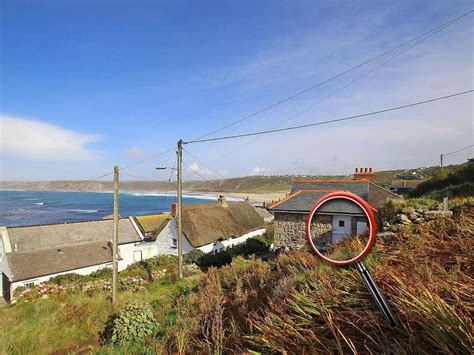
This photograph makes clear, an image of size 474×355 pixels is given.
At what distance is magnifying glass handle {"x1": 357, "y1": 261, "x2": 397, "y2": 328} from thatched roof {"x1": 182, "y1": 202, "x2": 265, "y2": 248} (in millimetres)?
25857

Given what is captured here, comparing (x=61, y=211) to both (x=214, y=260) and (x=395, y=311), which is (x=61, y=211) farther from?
(x=395, y=311)

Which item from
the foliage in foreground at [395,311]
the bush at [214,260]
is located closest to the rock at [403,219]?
the foliage in foreground at [395,311]

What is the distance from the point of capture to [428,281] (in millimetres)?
2945

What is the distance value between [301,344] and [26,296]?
69.4 feet

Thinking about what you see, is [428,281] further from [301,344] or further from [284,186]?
[284,186]

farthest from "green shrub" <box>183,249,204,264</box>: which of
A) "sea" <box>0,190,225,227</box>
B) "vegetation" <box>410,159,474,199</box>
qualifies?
"sea" <box>0,190,225,227</box>

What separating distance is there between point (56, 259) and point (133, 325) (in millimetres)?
19704

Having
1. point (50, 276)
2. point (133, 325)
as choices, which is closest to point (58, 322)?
point (133, 325)

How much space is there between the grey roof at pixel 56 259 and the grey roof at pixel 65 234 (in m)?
0.91

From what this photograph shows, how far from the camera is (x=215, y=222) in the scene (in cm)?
3259

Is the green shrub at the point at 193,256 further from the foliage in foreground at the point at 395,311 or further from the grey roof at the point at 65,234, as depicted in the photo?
the foliage in foreground at the point at 395,311

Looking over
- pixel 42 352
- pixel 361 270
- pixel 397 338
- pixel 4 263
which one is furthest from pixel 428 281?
pixel 4 263

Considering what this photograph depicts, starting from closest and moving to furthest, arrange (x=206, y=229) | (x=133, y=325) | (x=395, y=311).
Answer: (x=395, y=311) < (x=133, y=325) < (x=206, y=229)

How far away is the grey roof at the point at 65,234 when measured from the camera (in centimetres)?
2477
